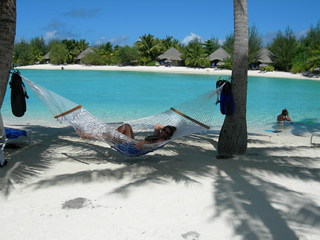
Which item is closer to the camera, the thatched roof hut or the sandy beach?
the sandy beach

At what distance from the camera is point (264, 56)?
102ft

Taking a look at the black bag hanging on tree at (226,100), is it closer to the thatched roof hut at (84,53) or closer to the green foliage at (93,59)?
the green foliage at (93,59)

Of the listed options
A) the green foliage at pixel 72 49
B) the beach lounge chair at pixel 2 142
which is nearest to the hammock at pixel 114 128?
the beach lounge chair at pixel 2 142

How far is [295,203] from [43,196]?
1919mm

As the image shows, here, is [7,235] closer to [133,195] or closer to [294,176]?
[133,195]

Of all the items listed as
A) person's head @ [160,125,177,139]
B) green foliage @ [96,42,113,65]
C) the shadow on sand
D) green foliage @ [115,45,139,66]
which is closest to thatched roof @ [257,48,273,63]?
green foliage @ [115,45,139,66]

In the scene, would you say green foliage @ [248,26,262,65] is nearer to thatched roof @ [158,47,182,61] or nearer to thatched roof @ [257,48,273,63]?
thatched roof @ [257,48,273,63]

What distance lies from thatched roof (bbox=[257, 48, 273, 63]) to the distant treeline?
33 centimetres

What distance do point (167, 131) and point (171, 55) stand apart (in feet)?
108

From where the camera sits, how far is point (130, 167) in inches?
127

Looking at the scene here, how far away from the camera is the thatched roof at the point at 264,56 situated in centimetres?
3061

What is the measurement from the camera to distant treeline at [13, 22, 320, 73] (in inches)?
1148

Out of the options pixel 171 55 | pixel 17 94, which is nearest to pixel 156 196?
pixel 17 94

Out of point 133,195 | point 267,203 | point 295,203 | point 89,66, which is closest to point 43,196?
point 133,195
